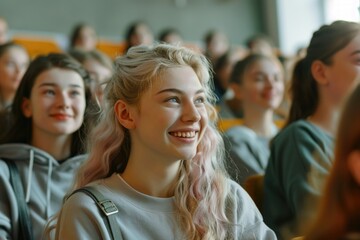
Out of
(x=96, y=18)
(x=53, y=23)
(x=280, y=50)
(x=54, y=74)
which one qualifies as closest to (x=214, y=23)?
(x=280, y=50)

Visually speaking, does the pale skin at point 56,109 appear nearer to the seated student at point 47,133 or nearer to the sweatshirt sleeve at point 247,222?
the seated student at point 47,133

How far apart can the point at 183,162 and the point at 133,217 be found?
0.25 meters

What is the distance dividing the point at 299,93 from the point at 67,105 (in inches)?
34.0

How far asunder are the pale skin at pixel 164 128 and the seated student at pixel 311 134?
1.66ft

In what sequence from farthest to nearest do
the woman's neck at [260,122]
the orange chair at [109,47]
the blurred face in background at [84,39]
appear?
the orange chair at [109,47] → the blurred face in background at [84,39] → the woman's neck at [260,122]

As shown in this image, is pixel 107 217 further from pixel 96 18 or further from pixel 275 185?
pixel 96 18

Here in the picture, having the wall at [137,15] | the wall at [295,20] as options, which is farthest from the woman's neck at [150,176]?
the wall at [295,20]

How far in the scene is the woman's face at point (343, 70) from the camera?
2310 millimetres

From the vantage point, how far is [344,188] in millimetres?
1129

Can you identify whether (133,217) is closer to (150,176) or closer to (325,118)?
(150,176)

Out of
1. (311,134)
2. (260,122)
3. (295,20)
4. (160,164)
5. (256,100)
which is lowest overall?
(295,20)

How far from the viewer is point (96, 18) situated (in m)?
7.48

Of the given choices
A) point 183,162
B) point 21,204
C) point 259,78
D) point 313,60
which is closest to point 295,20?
point 259,78

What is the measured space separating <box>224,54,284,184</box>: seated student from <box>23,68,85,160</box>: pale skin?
33.2 inches
